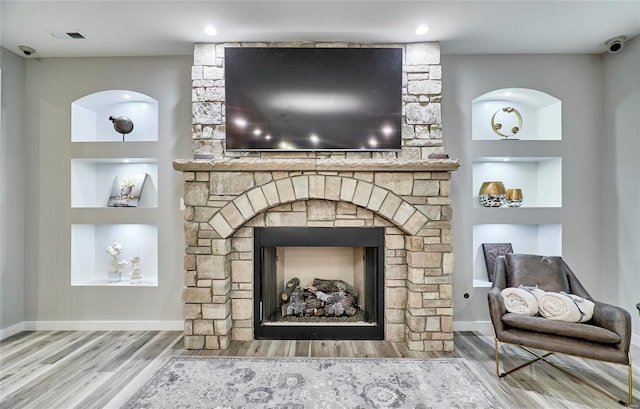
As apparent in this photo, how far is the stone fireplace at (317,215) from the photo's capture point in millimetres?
2590

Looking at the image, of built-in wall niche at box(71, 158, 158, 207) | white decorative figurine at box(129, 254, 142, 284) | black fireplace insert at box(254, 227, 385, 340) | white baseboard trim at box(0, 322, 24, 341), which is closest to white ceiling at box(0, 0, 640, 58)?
built-in wall niche at box(71, 158, 158, 207)

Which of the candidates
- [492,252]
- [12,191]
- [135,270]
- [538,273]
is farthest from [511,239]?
[12,191]

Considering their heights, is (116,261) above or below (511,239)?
below

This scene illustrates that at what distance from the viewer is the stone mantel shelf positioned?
2.55m

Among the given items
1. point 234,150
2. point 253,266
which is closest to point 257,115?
point 234,150

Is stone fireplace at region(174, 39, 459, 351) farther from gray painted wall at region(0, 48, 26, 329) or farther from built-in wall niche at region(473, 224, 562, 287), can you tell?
gray painted wall at region(0, 48, 26, 329)

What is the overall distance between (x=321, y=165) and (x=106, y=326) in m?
2.61

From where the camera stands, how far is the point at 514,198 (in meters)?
3.05

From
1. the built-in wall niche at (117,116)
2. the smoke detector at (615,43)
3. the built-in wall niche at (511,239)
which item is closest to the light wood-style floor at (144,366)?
the built-in wall niche at (511,239)

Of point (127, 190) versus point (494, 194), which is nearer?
point (494, 194)

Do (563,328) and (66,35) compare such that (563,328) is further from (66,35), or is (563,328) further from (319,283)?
(66,35)

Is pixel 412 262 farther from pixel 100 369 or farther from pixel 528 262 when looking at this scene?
pixel 100 369

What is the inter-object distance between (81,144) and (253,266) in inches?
82.7

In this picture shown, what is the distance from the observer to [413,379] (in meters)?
2.14
